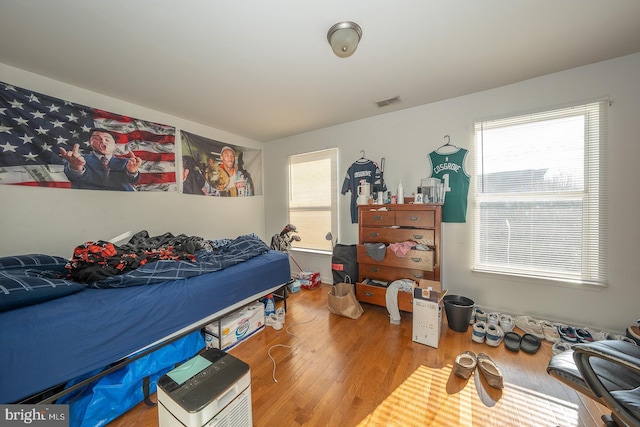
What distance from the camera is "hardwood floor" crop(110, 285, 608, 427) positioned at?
→ 131 cm

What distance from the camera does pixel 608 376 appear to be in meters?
1.02

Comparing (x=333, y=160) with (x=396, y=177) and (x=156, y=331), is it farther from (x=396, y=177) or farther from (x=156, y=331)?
(x=156, y=331)

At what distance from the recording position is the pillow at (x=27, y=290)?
1.09 m

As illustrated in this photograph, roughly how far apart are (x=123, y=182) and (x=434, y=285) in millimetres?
3514

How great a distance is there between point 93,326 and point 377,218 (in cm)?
250

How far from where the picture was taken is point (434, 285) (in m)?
2.28

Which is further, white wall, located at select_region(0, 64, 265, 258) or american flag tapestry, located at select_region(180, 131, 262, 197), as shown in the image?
american flag tapestry, located at select_region(180, 131, 262, 197)

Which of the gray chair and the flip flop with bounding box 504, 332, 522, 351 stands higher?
the gray chair

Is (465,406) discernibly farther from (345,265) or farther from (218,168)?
(218,168)

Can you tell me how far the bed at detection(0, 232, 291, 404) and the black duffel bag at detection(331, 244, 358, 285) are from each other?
1.21 metres

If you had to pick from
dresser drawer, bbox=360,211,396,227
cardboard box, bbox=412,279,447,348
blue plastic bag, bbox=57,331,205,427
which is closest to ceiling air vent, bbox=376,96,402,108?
dresser drawer, bbox=360,211,396,227

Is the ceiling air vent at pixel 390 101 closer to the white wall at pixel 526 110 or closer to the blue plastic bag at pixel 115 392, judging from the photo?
the white wall at pixel 526 110

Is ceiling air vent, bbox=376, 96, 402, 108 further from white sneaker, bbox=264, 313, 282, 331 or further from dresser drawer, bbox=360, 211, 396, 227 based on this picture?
white sneaker, bbox=264, 313, 282, 331

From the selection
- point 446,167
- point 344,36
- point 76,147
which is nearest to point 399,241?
point 446,167
